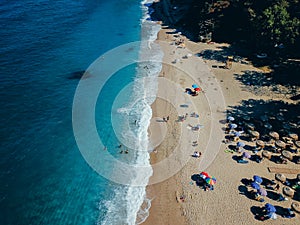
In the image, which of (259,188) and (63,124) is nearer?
(259,188)

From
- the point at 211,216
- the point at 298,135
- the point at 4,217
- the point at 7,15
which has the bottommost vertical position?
the point at 4,217

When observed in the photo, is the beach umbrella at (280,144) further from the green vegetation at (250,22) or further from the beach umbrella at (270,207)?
the green vegetation at (250,22)

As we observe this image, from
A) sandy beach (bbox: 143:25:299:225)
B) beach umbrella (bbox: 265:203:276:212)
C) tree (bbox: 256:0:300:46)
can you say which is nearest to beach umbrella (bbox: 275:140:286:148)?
sandy beach (bbox: 143:25:299:225)

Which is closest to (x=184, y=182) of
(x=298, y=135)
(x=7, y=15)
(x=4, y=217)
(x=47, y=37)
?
(x=298, y=135)

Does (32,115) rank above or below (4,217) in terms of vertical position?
above

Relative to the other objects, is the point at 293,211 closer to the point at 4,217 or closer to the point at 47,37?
the point at 4,217

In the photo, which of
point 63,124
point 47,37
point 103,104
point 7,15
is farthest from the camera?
point 7,15

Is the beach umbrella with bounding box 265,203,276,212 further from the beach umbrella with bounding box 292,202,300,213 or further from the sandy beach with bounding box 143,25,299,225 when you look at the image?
the beach umbrella with bounding box 292,202,300,213
